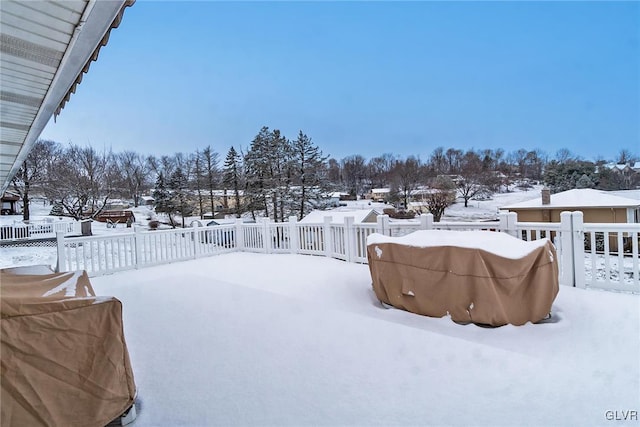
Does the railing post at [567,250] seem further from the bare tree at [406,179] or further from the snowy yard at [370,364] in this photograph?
the bare tree at [406,179]

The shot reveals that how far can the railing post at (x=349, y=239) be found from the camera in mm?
6367

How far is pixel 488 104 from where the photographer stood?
180ft

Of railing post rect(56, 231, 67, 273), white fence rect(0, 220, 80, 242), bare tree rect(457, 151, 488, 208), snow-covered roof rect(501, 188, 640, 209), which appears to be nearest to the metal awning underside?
railing post rect(56, 231, 67, 273)

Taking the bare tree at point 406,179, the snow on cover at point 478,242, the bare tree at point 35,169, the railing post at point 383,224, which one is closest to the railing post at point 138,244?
the railing post at point 383,224

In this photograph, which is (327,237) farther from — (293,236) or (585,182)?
(585,182)

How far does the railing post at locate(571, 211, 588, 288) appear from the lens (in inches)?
158

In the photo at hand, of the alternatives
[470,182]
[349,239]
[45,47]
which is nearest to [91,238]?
[349,239]

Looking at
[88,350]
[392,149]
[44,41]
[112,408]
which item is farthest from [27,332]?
[392,149]

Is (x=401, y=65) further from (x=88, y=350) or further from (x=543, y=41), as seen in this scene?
(x=88, y=350)

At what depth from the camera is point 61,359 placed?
1548mm

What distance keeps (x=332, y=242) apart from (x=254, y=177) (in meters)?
19.7

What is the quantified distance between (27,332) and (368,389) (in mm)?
1824

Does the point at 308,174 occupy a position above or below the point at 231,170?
below

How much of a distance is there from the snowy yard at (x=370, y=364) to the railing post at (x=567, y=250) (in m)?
0.22
